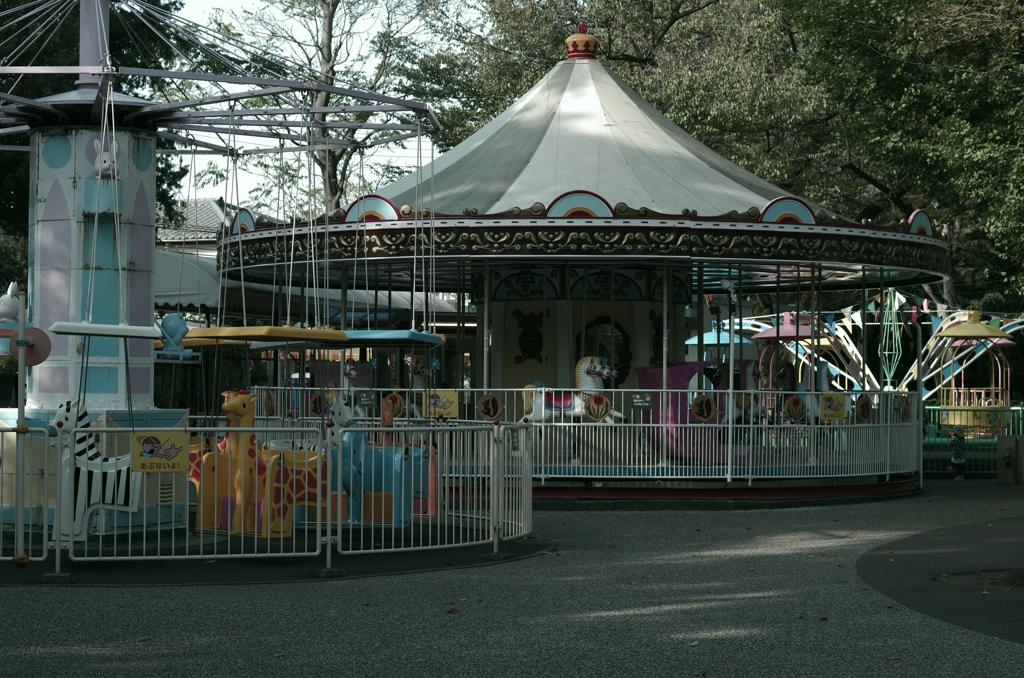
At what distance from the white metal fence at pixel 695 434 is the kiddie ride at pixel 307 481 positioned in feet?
15.4

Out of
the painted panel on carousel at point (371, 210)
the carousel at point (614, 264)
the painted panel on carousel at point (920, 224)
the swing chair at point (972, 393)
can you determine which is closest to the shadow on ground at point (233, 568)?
the carousel at point (614, 264)

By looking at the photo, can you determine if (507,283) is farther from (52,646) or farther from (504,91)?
(504,91)

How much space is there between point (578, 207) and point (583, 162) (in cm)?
328

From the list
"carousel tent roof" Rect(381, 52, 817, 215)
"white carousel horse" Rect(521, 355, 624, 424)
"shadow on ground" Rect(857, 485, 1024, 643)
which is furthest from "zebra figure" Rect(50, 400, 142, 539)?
"carousel tent roof" Rect(381, 52, 817, 215)

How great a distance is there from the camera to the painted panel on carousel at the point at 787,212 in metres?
19.6

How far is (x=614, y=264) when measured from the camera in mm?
21875

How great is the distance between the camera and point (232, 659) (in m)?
8.11

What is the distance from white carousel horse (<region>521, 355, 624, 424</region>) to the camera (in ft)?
62.7

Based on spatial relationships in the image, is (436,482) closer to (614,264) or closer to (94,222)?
(94,222)

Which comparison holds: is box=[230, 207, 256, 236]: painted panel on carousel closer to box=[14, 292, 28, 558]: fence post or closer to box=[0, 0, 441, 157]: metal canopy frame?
box=[0, 0, 441, 157]: metal canopy frame

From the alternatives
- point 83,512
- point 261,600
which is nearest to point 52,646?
→ point 261,600

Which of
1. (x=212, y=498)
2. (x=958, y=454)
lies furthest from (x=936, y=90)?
(x=212, y=498)

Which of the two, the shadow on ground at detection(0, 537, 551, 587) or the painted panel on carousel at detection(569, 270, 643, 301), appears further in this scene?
the painted panel on carousel at detection(569, 270, 643, 301)

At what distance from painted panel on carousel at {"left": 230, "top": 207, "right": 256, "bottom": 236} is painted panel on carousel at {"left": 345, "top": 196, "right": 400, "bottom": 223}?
2.37 metres
